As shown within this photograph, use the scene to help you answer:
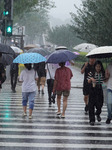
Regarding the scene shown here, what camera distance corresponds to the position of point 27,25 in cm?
12438

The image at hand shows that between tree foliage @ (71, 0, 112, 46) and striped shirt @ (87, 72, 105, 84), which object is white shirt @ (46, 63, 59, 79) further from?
tree foliage @ (71, 0, 112, 46)

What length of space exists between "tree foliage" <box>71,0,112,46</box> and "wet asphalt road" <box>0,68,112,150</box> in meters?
16.9

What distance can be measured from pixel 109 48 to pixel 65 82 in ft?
5.68

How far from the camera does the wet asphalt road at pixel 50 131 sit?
28.3 feet

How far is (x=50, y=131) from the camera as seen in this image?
398 inches

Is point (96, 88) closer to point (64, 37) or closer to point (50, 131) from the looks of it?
point (50, 131)

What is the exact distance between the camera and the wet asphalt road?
340 inches

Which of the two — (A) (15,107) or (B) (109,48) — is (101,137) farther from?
(A) (15,107)

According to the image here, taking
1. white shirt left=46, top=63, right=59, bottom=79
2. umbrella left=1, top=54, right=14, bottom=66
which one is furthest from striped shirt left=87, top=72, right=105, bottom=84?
white shirt left=46, top=63, right=59, bottom=79

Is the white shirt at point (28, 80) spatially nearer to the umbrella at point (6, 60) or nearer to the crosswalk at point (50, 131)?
the crosswalk at point (50, 131)

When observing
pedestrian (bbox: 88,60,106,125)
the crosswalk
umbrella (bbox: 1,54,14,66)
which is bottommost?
the crosswalk

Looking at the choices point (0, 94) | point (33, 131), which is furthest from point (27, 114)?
point (0, 94)

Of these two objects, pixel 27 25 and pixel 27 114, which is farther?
pixel 27 25

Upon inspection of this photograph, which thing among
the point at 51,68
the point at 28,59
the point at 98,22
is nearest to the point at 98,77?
the point at 28,59
